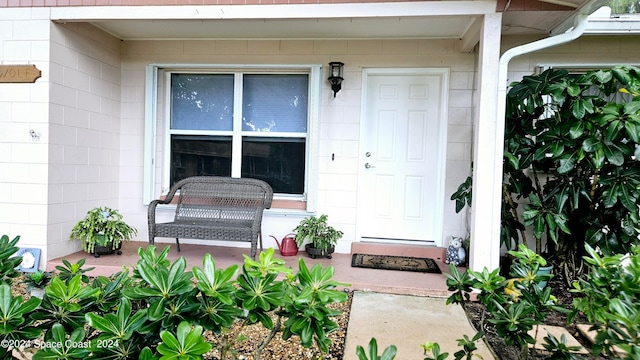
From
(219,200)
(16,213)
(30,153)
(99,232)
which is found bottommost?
(99,232)

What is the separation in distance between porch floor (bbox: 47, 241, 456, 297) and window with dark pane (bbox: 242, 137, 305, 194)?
76 cm

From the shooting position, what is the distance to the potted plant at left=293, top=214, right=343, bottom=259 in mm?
3480

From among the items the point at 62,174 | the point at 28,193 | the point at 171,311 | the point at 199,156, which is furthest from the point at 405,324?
the point at 28,193

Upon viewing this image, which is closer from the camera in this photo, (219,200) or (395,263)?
(395,263)

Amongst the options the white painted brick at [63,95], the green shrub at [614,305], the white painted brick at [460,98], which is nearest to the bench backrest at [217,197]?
the white painted brick at [63,95]

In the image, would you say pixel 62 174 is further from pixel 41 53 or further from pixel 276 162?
pixel 276 162

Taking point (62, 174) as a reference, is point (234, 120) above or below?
above

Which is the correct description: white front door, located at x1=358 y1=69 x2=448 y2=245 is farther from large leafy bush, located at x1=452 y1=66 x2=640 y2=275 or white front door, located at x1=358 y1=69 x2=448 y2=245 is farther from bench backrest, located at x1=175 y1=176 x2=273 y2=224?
bench backrest, located at x1=175 y1=176 x2=273 y2=224

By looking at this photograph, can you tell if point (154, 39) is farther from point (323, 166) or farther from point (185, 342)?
point (185, 342)

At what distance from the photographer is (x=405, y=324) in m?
2.36

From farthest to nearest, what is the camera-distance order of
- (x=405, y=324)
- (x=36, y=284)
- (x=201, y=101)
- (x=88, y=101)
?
(x=201, y=101), (x=88, y=101), (x=405, y=324), (x=36, y=284)

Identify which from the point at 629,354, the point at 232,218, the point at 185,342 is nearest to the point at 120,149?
the point at 232,218

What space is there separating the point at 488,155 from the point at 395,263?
1304 mm

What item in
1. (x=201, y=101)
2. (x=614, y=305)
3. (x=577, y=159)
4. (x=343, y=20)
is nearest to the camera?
(x=614, y=305)
